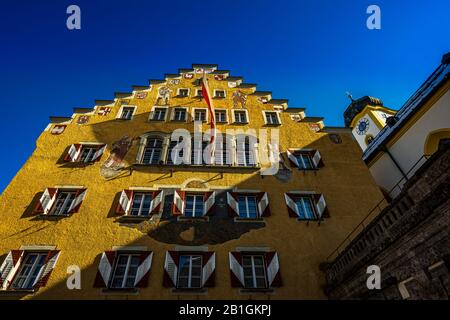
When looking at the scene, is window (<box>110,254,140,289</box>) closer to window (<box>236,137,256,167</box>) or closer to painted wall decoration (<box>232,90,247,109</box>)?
window (<box>236,137,256,167</box>)

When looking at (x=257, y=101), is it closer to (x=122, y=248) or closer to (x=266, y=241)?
(x=266, y=241)

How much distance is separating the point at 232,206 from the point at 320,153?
6.31 metres

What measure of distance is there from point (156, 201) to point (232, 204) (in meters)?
3.38

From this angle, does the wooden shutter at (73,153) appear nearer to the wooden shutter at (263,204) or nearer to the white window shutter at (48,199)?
the white window shutter at (48,199)

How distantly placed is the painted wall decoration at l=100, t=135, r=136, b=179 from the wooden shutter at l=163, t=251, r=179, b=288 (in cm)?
529

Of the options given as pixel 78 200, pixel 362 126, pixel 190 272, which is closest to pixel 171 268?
pixel 190 272

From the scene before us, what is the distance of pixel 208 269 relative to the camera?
9.74 metres

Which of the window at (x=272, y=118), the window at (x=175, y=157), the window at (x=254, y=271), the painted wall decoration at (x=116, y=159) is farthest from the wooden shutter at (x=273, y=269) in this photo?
the window at (x=272, y=118)

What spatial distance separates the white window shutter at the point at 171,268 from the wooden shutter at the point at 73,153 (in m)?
7.48

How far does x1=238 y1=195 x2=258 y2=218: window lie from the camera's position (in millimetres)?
11820

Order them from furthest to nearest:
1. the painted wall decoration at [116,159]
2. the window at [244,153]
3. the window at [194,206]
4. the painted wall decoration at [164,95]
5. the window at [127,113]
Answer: the painted wall decoration at [164,95] → the window at [127,113] → the window at [244,153] → the painted wall decoration at [116,159] → the window at [194,206]

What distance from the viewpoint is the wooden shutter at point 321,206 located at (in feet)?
38.9

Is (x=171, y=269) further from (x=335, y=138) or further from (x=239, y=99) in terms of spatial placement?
(x=239, y=99)

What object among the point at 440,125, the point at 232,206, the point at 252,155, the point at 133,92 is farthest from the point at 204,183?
the point at 440,125
